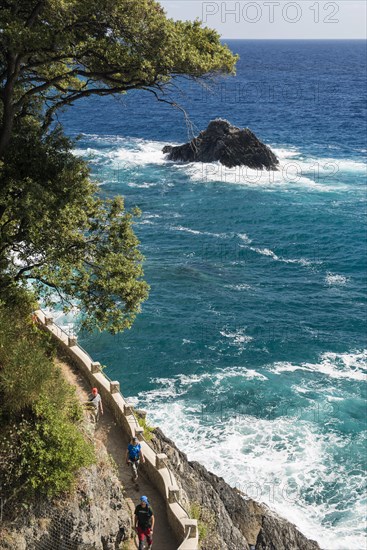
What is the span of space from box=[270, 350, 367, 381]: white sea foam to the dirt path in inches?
686

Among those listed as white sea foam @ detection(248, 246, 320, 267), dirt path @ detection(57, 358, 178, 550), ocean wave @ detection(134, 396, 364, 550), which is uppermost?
dirt path @ detection(57, 358, 178, 550)

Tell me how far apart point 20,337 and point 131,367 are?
706 inches

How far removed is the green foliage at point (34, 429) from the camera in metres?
15.5

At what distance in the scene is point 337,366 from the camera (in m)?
37.2

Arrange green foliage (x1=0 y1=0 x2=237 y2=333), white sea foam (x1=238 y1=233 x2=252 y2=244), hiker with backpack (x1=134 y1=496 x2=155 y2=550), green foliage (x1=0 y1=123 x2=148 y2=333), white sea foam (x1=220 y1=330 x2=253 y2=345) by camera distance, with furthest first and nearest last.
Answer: white sea foam (x1=238 y1=233 x2=252 y2=244), white sea foam (x1=220 y1=330 x2=253 y2=345), green foliage (x1=0 y1=123 x2=148 y2=333), hiker with backpack (x1=134 y1=496 x2=155 y2=550), green foliage (x1=0 y1=0 x2=237 y2=333)

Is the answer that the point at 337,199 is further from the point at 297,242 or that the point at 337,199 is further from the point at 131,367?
the point at 131,367

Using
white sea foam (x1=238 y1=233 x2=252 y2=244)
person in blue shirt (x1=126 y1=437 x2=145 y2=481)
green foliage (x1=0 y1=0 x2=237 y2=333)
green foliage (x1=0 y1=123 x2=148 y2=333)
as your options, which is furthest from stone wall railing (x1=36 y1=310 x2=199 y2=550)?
white sea foam (x1=238 y1=233 x2=252 y2=244)

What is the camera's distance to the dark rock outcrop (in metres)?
79.9

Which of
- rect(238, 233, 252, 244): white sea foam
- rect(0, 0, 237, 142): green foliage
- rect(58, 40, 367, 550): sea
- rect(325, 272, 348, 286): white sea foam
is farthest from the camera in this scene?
rect(238, 233, 252, 244): white sea foam

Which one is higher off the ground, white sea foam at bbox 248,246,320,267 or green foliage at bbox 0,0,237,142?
green foliage at bbox 0,0,237,142

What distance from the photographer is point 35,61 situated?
17.3 m

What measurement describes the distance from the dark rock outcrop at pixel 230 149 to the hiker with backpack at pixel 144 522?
67.1 m

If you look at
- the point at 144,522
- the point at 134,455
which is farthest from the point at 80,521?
the point at 134,455

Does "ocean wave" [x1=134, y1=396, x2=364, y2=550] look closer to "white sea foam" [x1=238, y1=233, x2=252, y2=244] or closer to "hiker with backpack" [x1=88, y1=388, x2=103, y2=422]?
"hiker with backpack" [x1=88, y1=388, x2=103, y2=422]
